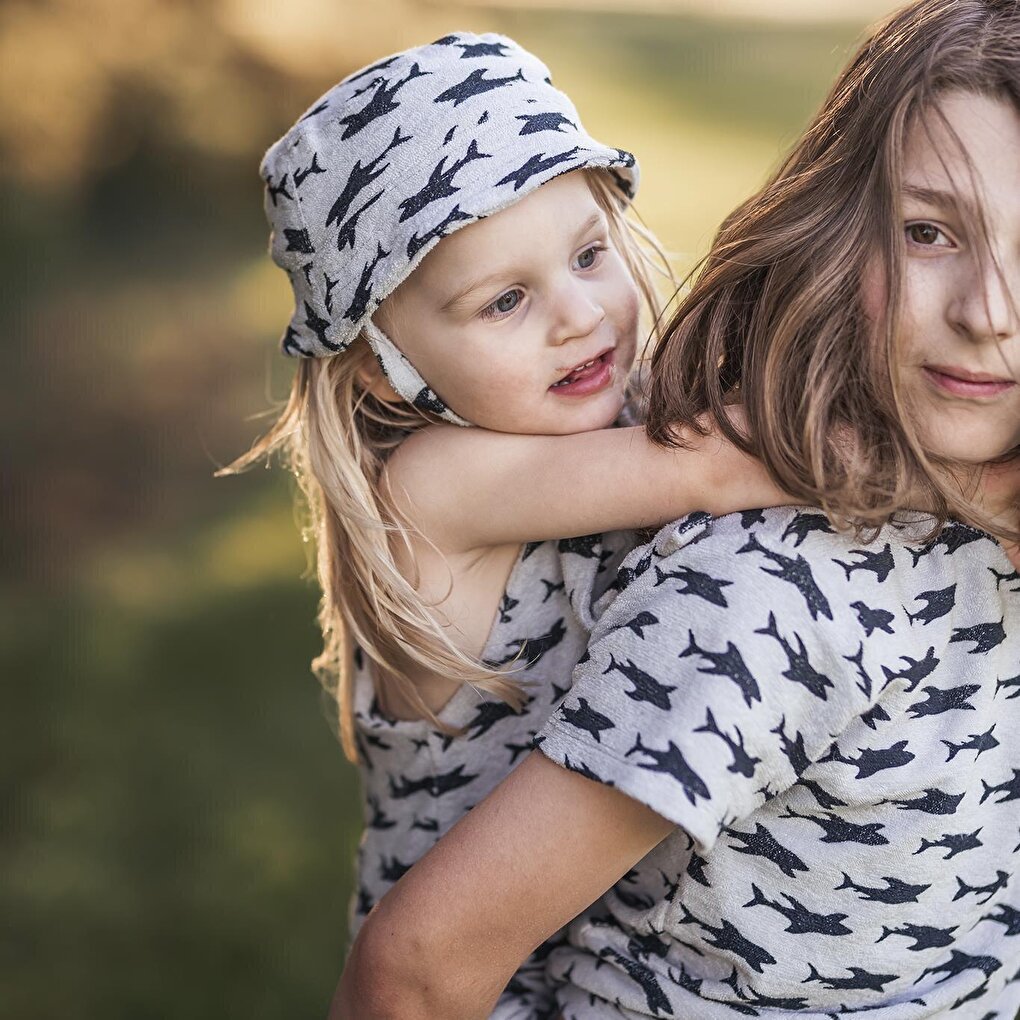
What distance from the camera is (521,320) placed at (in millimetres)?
1772

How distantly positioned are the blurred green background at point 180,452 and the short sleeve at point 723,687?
249 cm

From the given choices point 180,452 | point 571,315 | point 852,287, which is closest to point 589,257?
point 571,315

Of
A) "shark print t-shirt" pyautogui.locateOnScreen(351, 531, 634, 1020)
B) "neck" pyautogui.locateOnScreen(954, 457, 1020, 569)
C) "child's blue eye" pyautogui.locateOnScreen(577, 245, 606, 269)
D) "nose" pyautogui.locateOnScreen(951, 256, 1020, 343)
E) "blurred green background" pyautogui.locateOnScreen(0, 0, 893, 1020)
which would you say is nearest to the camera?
"nose" pyautogui.locateOnScreen(951, 256, 1020, 343)

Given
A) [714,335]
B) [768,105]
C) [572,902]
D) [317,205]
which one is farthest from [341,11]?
[572,902]

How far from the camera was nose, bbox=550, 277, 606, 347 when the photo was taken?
5.74ft

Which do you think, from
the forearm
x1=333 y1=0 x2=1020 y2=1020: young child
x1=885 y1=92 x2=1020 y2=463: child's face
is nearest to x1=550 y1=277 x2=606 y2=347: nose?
x1=333 y1=0 x2=1020 y2=1020: young child

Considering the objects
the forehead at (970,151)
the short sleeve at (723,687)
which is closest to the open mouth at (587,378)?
the short sleeve at (723,687)

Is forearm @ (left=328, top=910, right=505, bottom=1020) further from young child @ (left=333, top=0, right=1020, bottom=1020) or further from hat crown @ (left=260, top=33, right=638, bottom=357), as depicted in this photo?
hat crown @ (left=260, top=33, right=638, bottom=357)

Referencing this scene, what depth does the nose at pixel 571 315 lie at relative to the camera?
175 cm

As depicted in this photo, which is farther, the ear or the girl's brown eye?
the ear

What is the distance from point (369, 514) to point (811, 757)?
0.72 meters

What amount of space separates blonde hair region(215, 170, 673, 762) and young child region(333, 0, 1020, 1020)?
357mm

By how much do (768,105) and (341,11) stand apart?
2017 mm

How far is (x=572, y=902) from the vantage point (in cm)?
138
